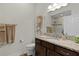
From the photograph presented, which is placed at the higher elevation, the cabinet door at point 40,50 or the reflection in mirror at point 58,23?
the reflection in mirror at point 58,23

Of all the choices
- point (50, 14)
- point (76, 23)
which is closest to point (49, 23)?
point (50, 14)

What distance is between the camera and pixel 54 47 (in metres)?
1.69

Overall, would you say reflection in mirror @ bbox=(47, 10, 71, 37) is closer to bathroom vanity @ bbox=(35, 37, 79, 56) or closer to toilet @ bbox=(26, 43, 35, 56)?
bathroom vanity @ bbox=(35, 37, 79, 56)

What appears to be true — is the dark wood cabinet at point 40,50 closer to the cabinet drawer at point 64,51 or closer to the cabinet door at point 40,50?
the cabinet door at point 40,50

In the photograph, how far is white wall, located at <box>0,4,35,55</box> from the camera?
1.69 meters

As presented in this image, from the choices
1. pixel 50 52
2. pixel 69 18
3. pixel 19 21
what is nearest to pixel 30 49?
pixel 50 52

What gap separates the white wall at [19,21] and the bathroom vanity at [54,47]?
0.46 feet

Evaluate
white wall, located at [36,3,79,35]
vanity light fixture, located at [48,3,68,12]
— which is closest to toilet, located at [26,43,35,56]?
white wall, located at [36,3,79,35]

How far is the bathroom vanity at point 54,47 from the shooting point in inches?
61.5

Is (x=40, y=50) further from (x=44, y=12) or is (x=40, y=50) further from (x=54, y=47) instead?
(x=44, y=12)

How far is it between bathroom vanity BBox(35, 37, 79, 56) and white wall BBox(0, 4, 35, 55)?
140 mm

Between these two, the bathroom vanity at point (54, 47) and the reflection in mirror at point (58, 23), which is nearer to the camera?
the bathroom vanity at point (54, 47)

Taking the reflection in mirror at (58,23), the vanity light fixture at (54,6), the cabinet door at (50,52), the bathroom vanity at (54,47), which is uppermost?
the vanity light fixture at (54,6)

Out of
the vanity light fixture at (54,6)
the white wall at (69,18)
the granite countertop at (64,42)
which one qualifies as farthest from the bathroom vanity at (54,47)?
the vanity light fixture at (54,6)
